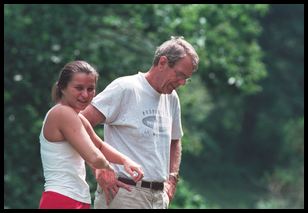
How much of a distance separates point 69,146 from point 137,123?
607mm

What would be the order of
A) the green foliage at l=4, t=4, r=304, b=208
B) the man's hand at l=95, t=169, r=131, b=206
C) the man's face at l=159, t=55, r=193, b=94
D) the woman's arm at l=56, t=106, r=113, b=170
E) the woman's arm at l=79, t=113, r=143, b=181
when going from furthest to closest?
the green foliage at l=4, t=4, r=304, b=208, the man's face at l=159, t=55, r=193, b=94, the man's hand at l=95, t=169, r=131, b=206, the woman's arm at l=79, t=113, r=143, b=181, the woman's arm at l=56, t=106, r=113, b=170

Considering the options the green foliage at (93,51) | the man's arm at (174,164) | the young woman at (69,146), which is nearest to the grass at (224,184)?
the green foliage at (93,51)

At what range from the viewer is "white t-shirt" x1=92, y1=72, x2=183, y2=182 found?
439 centimetres

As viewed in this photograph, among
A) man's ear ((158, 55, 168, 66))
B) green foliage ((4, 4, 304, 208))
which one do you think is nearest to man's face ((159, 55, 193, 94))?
man's ear ((158, 55, 168, 66))

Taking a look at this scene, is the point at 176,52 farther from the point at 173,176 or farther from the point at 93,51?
the point at 93,51

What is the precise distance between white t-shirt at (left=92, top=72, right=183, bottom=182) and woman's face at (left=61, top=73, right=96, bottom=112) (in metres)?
0.43

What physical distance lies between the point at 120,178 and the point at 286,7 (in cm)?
2952

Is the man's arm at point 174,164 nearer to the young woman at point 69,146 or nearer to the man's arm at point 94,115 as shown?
the man's arm at point 94,115

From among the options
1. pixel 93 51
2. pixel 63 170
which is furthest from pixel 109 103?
pixel 93 51

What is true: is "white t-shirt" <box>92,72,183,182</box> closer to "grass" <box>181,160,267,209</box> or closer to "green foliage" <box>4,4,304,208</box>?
"green foliage" <box>4,4,304,208</box>

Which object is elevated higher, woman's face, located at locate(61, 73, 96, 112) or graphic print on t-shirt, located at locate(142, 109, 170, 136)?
woman's face, located at locate(61, 73, 96, 112)

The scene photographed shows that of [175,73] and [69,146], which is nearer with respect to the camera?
[69,146]

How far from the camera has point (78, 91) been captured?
3918 mm

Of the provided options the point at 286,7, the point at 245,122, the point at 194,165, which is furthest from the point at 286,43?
the point at 194,165
